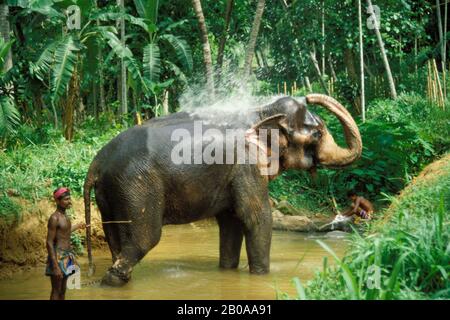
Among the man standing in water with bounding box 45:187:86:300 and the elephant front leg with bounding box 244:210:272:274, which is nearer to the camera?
the man standing in water with bounding box 45:187:86:300

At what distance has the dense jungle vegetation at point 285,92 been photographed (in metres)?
5.43

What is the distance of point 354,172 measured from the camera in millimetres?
12844

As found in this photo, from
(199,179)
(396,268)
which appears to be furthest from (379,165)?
(396,268)

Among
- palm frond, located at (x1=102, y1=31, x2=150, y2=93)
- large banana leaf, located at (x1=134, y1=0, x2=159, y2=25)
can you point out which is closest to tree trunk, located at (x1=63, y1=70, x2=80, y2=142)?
palm frond, located at (x1=102, y1=31, x2=150, y2=93)

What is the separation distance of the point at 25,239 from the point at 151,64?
773 cm

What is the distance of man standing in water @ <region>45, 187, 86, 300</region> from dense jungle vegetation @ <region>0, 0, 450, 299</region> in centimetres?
237

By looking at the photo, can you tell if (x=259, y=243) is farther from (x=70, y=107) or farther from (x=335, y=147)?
(x=70, y=107)

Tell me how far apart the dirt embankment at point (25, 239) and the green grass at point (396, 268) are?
14.7 ft

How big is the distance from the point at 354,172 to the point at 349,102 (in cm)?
736

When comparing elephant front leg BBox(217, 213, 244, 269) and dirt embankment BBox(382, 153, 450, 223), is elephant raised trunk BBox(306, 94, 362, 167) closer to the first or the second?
dirt embankment BBox(382, 153, 450, 223)

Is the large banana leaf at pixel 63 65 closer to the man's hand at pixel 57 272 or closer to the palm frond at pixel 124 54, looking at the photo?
the palm frond at pixel 124 54

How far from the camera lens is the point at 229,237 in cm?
844

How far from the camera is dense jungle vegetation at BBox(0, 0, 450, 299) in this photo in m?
5.43
